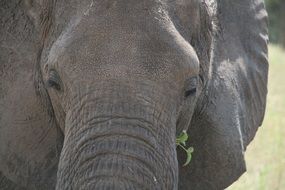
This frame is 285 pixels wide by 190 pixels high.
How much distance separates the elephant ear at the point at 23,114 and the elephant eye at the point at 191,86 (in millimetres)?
757

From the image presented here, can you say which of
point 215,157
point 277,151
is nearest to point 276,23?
point 277,151

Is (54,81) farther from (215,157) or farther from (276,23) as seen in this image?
(276,23)

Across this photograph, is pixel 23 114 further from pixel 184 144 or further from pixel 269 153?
pixel 269 153

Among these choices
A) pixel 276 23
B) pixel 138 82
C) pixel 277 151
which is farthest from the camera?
pixel 276 23

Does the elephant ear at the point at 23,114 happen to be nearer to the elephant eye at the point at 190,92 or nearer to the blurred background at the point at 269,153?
the elephant eye at the point at 190,92

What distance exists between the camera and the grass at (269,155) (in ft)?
29.1

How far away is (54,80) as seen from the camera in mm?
5621

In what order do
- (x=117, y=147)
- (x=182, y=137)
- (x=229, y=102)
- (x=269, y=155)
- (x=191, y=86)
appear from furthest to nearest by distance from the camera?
(x=269, y=155) → (x=229, y=102) → (x=182, y=137) → (x=191, y=86) → (x=117, y=147)

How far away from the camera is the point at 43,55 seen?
233 inches

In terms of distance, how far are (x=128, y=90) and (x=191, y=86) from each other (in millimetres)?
455

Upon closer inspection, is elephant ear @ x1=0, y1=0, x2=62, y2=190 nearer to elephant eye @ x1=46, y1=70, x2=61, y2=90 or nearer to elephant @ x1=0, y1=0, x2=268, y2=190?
elephant @ x1=0, y1=0, x2=268, y2=190

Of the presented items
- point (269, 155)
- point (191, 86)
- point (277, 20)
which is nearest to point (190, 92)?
point (191, 86)

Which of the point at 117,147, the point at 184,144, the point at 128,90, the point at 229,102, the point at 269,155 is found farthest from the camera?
the point at 269,155

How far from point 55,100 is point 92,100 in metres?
0.52
